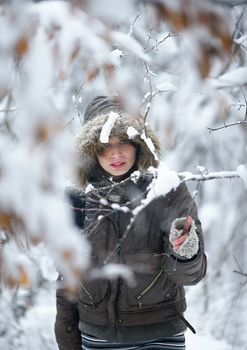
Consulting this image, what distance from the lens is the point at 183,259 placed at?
105 inches

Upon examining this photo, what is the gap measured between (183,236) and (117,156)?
1.80 ft

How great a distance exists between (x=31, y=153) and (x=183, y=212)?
66.3 inches

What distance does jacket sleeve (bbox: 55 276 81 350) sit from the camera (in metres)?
3.20

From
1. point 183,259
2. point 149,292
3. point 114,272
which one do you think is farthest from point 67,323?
point 183,259

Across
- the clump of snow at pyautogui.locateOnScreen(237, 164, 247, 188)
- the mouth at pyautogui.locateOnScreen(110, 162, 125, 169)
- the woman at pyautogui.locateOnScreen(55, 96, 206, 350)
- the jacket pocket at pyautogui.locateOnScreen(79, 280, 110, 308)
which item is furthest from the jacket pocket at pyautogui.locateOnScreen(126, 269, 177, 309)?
the clump of snow at pyautogui.locateOnScreen(237, 164, 247, 188)

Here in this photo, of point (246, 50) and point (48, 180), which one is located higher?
point (246, 50)

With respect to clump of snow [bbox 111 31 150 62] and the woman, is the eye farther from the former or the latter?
clump of snow [bbox 111 31 150 62]

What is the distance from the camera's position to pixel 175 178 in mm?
2086

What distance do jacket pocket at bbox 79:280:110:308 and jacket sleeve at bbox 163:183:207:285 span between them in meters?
0.31

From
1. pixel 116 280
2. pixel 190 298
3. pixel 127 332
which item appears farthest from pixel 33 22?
pixel 190 298

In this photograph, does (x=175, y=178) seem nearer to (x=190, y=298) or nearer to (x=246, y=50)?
(x=246, y=50)

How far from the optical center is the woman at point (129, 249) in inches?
112

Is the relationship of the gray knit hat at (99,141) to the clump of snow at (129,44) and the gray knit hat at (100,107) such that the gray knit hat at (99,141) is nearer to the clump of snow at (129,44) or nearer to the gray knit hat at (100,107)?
the gray knit hat at (100,107)

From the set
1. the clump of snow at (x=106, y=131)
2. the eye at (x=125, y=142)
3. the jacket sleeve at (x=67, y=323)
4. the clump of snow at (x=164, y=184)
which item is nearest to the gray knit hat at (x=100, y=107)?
the eye at (x=125, y=142)
